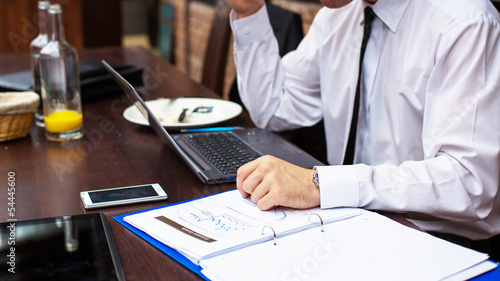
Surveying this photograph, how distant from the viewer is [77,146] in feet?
3.79

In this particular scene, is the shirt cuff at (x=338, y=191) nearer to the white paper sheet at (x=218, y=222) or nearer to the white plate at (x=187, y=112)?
the white paper sheet at (x=218, y=222)

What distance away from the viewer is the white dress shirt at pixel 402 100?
0.89 meters

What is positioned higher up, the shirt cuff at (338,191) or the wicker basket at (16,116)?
the shirt cuff at (338,191)

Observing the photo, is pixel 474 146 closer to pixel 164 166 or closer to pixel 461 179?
pixel 461 179

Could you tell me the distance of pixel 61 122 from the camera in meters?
1.19

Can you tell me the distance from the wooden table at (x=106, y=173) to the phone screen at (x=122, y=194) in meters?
0.03

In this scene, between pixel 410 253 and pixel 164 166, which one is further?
pixel 164 166

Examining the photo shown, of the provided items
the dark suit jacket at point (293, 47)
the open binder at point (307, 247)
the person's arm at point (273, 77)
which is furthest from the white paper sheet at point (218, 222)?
the dark suit jacket at point (293, 47)

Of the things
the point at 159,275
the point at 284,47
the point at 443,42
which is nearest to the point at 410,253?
the point at 159,275

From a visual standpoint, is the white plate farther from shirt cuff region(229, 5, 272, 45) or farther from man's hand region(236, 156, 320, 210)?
man's hand region(236, 156, 320, 210)

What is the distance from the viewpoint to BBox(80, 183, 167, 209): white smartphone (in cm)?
85

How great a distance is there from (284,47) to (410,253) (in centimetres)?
121

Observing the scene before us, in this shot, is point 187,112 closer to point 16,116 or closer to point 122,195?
point 16,116

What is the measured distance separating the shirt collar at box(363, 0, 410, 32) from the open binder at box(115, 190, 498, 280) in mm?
Result: 536
